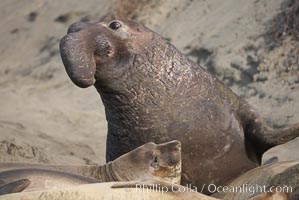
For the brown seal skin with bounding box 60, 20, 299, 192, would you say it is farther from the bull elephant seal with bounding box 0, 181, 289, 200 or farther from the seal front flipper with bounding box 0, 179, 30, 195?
the bull elephant seal with bounding box 0, 181, 289, 200

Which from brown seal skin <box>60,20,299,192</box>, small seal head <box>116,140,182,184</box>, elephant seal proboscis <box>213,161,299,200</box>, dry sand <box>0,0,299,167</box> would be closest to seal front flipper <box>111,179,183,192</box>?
elephant seal proboscis <box>213,161,299,200</box>

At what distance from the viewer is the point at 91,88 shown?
11.1 metres

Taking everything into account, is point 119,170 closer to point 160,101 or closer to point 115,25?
point 160,101

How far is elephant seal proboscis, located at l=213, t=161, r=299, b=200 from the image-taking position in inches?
198

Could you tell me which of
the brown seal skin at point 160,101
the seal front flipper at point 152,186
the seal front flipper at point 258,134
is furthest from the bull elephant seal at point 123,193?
the seal front flipper at point 258,134

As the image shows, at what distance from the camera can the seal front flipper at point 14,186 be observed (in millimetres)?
5093

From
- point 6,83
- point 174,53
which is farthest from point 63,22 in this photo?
point 174,53

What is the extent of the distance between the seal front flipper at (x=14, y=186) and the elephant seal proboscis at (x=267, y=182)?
1.11 meters

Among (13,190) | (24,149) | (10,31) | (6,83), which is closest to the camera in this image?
(13,190)

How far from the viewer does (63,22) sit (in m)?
12.7

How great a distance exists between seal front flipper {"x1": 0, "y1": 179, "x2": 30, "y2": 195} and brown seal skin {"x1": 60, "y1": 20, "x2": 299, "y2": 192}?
0.72m

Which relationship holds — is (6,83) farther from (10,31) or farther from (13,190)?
(13,190)

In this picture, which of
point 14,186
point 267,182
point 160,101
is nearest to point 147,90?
point 160,101

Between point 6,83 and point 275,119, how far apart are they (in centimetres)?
443
